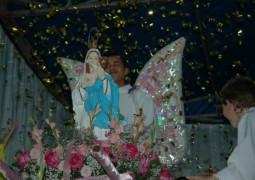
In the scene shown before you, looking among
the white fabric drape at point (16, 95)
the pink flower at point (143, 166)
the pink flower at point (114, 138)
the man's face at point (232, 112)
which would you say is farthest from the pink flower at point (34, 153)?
the white fabric drape at point (16, 95)

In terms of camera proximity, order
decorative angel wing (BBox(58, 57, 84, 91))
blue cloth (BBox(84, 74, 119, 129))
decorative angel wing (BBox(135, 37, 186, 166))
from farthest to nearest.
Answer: decorative angel wing (BBox(135, 37, 186, 166))
decorative angel wing (BBox(58, 57, 84, 91))
blue cloth (BBox(84, 74, 119, 129))

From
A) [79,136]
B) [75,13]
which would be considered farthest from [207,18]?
[79,136]

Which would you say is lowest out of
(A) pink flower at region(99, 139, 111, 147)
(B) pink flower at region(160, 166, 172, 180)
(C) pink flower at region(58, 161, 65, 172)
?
(B) pink flower at region(160, 166, 172, 180)

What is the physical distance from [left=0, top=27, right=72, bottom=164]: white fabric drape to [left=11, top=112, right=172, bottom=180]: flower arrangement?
11.3 feet

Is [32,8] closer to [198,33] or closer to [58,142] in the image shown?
[198,33]

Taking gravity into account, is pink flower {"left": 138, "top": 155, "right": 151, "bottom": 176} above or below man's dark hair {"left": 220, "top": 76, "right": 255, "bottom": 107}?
below

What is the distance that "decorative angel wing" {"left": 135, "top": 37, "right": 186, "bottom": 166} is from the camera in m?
6.15

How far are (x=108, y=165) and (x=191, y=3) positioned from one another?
4.46m

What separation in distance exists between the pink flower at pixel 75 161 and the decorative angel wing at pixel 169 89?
10.4ft

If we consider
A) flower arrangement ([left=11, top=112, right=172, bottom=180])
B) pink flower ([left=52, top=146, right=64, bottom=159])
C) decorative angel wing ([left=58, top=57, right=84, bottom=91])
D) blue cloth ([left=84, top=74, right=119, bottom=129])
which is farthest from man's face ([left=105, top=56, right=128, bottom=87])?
pink flower ([left=52, top=146, right=64, bottom=159])

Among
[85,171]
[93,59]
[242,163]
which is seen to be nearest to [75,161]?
[85,171]

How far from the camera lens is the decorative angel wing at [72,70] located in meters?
5.66

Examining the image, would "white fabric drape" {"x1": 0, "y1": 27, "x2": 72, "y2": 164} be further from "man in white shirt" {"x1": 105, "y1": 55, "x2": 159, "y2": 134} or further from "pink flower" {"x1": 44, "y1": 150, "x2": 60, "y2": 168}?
"pink flower" {"x1": 44, "y1": 150, "x2": 60, "y2": 168}

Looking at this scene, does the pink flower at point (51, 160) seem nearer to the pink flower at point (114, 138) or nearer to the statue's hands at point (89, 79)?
the pink flower at point (114, 138)
